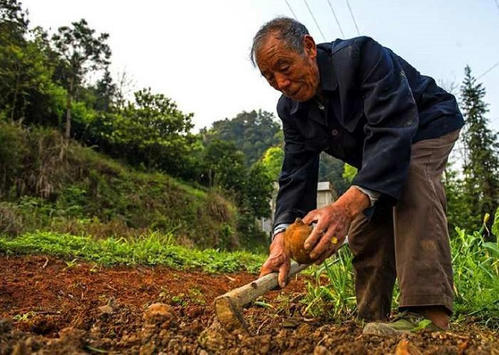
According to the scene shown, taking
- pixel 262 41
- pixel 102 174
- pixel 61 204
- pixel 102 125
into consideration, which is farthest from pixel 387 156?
pixel 102 125

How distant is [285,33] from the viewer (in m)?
1.86

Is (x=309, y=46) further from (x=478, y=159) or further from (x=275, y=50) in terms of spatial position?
(x=478, y=159)

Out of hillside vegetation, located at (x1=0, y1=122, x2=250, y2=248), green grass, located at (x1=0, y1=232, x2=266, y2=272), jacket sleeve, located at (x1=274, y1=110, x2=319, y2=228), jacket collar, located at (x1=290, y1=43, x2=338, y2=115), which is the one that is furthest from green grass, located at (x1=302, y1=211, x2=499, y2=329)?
hillside vegetation, located at (x1=0, y1=122, x2=250, y2=248)

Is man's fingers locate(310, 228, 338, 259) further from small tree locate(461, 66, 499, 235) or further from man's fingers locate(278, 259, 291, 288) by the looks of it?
A: small tree locate(461, 66, 499, 235)

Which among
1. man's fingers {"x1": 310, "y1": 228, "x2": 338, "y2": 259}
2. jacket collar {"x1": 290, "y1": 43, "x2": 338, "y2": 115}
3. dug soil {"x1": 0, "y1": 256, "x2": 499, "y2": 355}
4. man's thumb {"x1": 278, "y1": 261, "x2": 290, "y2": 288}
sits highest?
jacket collar {"x1": 290, "y1": 43, "x2": 338, "y2": 115}

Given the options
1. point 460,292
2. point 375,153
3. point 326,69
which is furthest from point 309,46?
point 460,292

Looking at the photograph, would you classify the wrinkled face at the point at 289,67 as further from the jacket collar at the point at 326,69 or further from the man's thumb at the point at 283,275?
the man's thumb at the point at 283,275

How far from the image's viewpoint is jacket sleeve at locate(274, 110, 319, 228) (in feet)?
7.43

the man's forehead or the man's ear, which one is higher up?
the man's ear

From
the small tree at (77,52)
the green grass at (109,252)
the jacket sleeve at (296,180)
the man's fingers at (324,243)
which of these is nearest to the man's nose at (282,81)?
the jacket sleeve at (296,180)

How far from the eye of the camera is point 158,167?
15141 mm

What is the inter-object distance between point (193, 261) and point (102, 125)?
10.1 meters

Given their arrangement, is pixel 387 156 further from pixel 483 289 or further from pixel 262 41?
pixel 483 289

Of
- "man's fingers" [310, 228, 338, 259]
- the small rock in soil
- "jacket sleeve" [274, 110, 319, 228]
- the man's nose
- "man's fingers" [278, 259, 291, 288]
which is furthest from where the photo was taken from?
"jacket sleeve" [274, 110, 319, 228]
